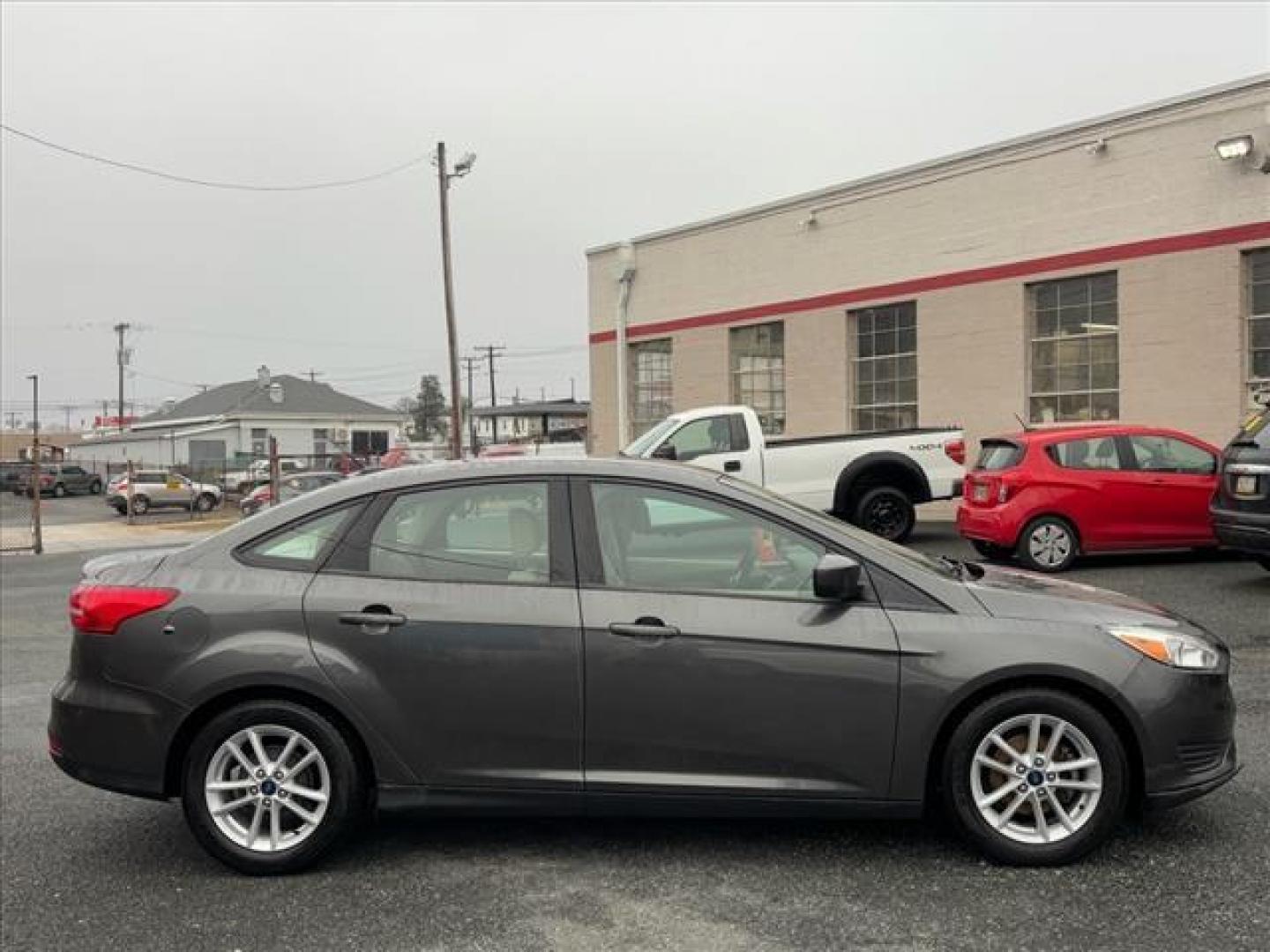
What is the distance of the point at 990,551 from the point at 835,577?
8646 millimetres

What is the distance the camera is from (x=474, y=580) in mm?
4113

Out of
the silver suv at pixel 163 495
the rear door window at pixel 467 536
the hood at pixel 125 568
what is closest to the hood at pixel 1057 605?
the rear door window at pixel 467 536

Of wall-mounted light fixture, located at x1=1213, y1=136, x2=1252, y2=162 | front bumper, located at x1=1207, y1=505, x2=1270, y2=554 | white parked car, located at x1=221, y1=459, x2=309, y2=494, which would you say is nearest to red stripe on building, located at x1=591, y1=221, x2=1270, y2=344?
wall-mounted light fixture, located at x1=1213, y1=136, x2=1252, y2=162

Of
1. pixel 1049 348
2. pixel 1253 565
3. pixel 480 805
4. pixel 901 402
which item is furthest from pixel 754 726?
pixel 901 402

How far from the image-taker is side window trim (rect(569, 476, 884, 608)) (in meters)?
4.01

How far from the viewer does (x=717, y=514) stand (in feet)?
13.6

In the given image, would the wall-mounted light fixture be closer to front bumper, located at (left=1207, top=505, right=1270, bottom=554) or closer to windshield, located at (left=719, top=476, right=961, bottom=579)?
front bumper, located at (left=1207, top=505, right=1270, bottom=554)

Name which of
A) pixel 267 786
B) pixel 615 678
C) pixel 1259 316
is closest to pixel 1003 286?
pixel 1259 316

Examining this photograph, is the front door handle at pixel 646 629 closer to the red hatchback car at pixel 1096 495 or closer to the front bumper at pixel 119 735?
the front bumper at pixel 119 735

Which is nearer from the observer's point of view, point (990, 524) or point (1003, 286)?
point (990, 524)

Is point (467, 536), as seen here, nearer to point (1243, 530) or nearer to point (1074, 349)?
point (1243, 530)

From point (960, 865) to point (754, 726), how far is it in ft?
2.94

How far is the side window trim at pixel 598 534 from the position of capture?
401cm

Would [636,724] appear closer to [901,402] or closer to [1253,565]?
[1253,565]
